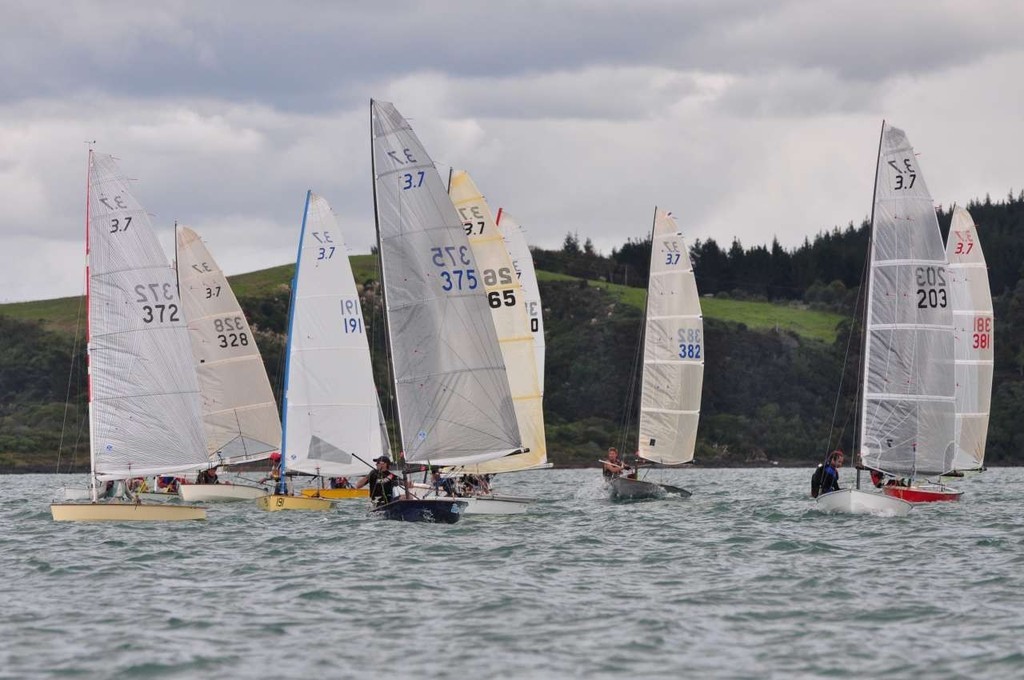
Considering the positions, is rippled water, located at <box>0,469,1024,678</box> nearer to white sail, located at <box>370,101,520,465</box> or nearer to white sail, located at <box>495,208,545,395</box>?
white sail, located at <box>370,101,520,465</box>

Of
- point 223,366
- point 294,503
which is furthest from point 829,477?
point 223,366

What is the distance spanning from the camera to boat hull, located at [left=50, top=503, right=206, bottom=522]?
3478 centimetres

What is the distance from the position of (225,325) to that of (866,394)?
2384cm

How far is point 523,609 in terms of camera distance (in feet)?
74.0

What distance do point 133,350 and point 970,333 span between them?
32645 mm

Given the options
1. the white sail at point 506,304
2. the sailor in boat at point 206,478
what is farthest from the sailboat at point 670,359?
the sailor in boat at point 206,478

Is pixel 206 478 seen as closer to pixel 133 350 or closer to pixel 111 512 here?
pixel 133 350

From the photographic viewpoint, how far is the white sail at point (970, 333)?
56.7 metres


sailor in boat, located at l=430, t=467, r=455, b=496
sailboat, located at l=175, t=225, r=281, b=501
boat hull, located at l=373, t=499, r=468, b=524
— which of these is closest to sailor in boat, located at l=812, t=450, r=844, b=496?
sailor in boat, located at l=430, t=467, r=455, b=496

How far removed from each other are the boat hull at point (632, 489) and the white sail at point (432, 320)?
1032cm

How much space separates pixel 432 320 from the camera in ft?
118

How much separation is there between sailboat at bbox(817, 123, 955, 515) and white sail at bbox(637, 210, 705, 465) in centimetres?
889

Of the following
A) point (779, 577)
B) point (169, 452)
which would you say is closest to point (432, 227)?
point (169, 452)

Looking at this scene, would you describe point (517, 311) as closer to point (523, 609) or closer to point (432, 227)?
point (432, 227)
